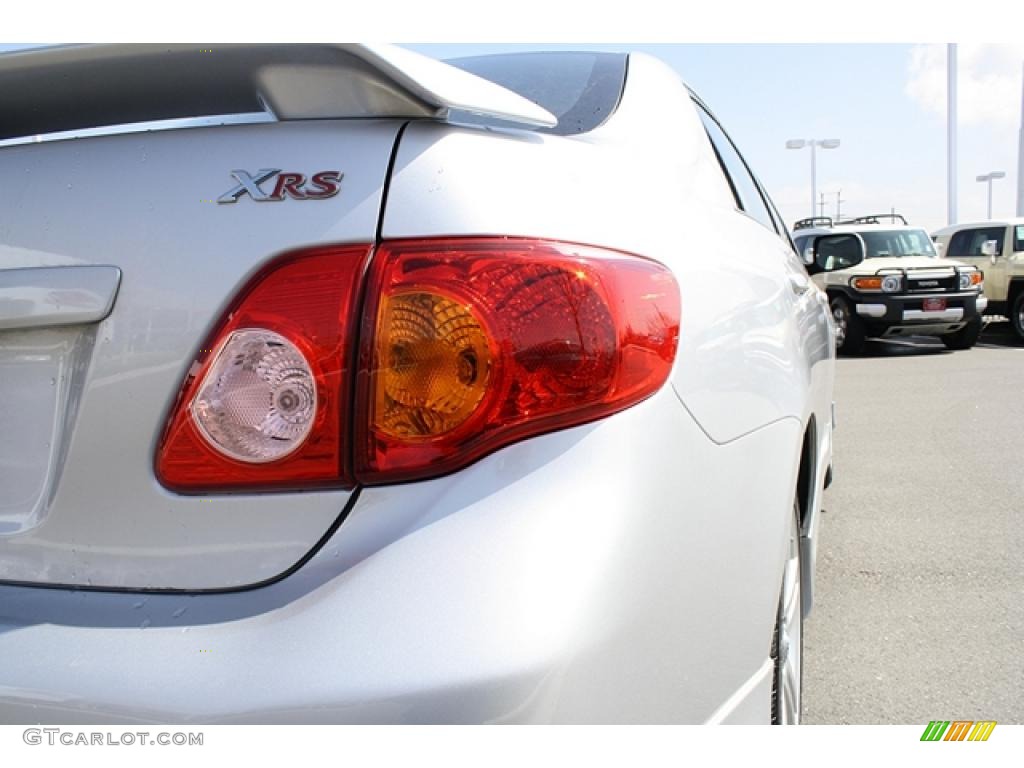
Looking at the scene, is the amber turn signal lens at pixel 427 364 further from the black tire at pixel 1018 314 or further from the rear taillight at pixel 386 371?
the black tire at pixel 1018 314

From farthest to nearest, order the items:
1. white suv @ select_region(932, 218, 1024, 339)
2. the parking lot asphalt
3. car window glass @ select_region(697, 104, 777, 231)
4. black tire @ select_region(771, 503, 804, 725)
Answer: white suv @ select_region(932, 218, 1024, 339), the parking lot asphalt, car window glass @ select_region(697, 104, 777, 231), black tire @ select_region(771, 503, 804, 725)

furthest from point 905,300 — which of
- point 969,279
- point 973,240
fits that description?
point 973,240

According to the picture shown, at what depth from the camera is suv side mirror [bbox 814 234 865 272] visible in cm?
380

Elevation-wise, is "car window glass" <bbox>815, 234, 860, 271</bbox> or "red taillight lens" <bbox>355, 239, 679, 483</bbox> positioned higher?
"car window glass" <bbox>815, 234, 860, 271</bbox>

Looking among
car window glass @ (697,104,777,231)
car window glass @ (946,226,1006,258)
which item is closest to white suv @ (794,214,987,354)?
car window glass @ (946,226,1006,258)

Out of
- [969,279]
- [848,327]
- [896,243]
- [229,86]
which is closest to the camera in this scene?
[229,86]

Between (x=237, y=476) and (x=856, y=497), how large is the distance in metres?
4.33

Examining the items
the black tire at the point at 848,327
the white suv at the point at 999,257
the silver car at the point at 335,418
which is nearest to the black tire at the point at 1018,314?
the white suv at the point at 999,257

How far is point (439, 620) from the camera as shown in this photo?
1.01 meters
